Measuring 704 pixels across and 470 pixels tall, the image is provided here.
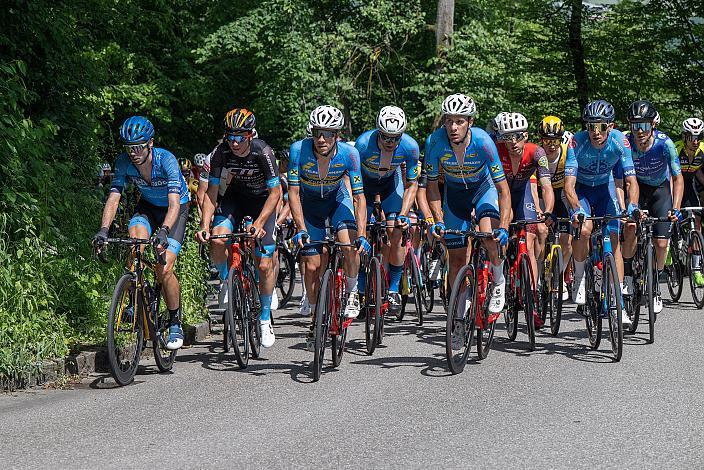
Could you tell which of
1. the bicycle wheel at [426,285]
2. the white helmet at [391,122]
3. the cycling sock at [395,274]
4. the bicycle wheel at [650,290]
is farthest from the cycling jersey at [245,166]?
the bicycle wheel at [650,290]

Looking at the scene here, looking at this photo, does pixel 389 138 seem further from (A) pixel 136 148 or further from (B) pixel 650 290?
(A) pixel 136 148

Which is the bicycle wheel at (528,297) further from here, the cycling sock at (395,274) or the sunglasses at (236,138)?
the sunglasses at (236,138)

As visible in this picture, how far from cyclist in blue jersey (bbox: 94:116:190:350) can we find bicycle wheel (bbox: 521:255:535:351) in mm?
3194

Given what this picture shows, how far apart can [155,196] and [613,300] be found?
4097mm

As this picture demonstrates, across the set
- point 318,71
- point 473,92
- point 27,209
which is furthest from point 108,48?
point 27,209

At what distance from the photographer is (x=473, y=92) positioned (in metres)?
26.9

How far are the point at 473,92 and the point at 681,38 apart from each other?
17.2 ft

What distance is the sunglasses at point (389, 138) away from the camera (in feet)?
37.4

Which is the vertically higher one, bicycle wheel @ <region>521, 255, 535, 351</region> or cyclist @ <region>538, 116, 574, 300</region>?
cyclist @ <region>538, 116, 574, 300</region>

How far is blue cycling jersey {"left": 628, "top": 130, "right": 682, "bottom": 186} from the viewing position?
42.2ft

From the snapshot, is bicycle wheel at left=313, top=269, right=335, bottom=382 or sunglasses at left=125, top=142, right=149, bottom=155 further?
sunglasses at left=125, top=142, right=149, bottom=155

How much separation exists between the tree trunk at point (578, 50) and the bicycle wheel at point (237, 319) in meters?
21.0

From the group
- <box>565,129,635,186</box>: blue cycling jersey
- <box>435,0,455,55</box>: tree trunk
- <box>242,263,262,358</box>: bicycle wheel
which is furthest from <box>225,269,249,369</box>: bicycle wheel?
<box>435,0,455,55</box>: tree trunk

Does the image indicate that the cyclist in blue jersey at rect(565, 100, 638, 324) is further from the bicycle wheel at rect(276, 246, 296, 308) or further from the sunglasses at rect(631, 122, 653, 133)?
the bicycle wheel at rect(276, 246, 296, 308)
